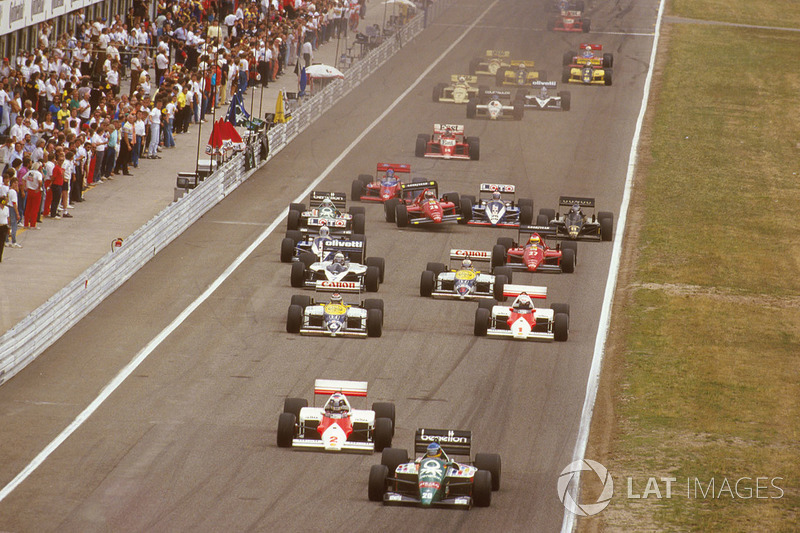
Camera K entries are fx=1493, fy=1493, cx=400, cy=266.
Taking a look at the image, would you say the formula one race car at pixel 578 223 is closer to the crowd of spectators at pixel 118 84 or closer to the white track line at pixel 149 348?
the white track line at pixel 149 348

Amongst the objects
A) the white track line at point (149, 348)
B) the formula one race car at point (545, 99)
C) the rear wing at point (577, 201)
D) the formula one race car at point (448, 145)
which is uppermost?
the formula one race car at point (545, 99)

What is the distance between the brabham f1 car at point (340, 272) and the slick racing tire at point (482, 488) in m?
11.9

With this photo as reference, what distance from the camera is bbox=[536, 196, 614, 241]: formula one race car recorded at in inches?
1566

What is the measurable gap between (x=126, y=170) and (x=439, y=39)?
31.7 metres

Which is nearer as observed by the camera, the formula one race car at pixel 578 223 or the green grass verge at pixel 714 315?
the green grass verge at pixel 714 315

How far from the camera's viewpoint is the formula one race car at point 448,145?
49.6 m

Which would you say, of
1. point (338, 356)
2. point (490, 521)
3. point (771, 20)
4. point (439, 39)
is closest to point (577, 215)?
point (338, 356)

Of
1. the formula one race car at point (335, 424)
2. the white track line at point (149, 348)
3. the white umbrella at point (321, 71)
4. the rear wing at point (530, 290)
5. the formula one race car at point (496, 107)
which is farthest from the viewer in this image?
the formula one race car at point (496, 107)

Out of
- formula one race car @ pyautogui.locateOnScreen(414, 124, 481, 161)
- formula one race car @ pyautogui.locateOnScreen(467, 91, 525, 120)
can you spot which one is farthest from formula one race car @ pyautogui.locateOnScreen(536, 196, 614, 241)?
formula one race car @ pyautogui.locateOnScreen(467, 91, 525, 120)

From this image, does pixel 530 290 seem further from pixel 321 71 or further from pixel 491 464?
pixel 321 71

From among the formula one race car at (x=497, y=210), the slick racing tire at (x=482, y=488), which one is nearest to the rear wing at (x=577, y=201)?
the formula one race car at (x=497, y=210)

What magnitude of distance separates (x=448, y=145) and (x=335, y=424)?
83.7 ft

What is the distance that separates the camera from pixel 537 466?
25.0 meters

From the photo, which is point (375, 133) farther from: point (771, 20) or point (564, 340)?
point (771, 20)
